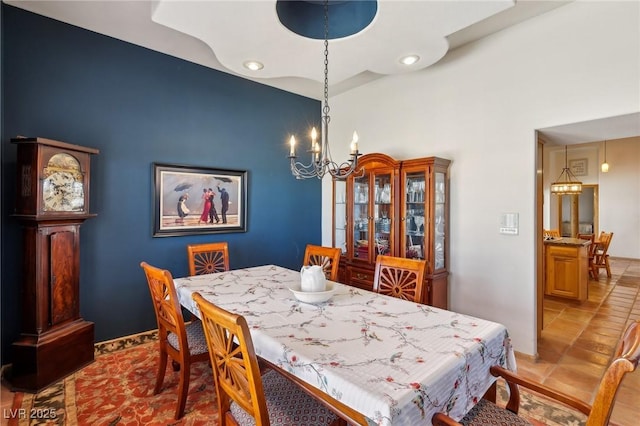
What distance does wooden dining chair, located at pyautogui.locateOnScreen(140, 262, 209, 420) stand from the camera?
6.06 feet

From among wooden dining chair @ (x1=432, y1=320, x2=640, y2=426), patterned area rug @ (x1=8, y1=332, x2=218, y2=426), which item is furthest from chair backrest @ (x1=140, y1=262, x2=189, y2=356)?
wooden dining chair @ (x1=432, y1=320, x2=640, y2=426)

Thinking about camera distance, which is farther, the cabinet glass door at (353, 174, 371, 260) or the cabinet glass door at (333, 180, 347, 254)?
the cabinet glass door at (333, 180, 347, 254)

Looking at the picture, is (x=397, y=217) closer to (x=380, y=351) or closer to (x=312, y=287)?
(x=312, y=287)

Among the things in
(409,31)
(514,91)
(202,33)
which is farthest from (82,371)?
(514,91)

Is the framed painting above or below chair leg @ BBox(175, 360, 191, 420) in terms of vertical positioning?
above

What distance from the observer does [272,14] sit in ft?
7.03

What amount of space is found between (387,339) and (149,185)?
2.81 meters

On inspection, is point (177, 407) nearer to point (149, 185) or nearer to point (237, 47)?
point (149, 185)

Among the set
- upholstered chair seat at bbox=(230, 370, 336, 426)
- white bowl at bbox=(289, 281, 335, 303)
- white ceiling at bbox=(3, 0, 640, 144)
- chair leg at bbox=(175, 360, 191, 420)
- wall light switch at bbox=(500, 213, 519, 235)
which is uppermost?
white ceiling at bbox=(3, 0, 640, 144)

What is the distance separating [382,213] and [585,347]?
2237mm

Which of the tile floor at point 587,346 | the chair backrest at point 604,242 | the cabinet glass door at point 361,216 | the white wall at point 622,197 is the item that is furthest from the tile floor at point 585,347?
the white wall at point 622,197

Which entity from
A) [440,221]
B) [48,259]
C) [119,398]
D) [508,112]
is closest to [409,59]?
[508,112]

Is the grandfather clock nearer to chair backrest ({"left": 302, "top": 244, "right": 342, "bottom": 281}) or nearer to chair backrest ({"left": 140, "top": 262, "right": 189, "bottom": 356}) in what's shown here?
chair backrest ({"left": 140, "top": 262, "right": 189, "bottom": 356})

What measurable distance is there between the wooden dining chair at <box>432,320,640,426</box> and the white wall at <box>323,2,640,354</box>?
167cm
